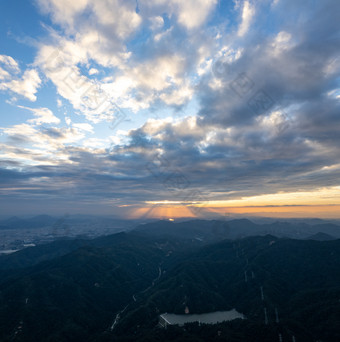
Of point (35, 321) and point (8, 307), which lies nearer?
point (35, 321)

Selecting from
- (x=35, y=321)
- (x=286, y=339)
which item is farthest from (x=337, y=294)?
(x=35, y=321)

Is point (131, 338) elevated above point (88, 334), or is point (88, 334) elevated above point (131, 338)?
point (131, 338)

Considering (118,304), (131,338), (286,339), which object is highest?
(286,339)

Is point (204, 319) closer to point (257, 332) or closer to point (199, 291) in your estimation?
point (199, 291)

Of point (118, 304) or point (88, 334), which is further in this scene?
point (118, 304)

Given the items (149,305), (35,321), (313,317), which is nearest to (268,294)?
(313,317)

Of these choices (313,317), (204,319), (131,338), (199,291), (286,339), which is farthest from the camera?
(199,291)

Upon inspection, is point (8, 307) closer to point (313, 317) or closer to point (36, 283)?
point (36, 283)

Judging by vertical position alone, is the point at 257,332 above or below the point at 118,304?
above

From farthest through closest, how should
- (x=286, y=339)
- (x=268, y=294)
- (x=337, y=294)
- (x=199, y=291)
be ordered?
(x=199, y=291) < (x=268, y=294) < (x=337, y=294) < (x=286, y=339)
